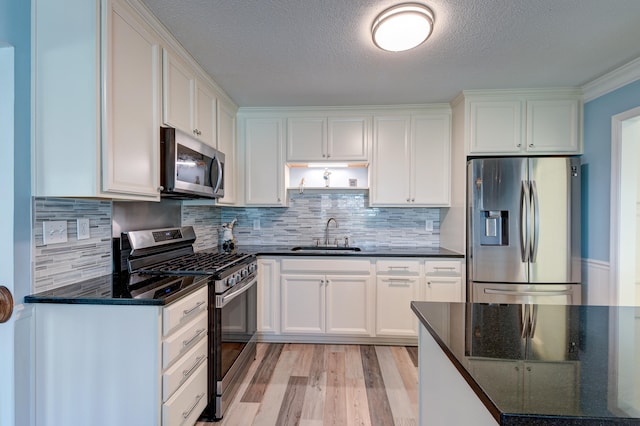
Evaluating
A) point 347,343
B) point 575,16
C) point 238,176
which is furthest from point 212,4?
point 347,343

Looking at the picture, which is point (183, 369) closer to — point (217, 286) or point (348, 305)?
point (217, 286)

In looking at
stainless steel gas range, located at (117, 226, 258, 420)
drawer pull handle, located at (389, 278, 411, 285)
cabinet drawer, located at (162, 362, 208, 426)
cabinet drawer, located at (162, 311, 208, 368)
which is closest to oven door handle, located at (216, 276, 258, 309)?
stainless steel gas range, located at (117, 226, 258, 420)

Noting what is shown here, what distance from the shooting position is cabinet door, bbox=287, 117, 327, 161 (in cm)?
313

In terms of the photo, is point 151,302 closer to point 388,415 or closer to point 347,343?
point 388,415

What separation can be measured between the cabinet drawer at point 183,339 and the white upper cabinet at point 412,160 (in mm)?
1977

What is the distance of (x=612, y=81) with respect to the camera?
7.79 ft

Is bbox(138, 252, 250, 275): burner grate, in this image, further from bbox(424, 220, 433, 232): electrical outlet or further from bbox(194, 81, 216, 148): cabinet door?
bbox(424, 220, 433, 232): electrical outlet

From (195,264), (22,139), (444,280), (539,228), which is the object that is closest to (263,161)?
(195,264)

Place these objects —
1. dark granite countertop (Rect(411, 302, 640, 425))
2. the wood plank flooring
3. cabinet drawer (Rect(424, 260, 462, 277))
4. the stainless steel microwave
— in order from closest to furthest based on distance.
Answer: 1. dark granite countertop (Rect(411, 302, 640, 425))
2. the stainless steel microwave
3. the wood plank flooring
4. cabinet drawer (Rect(424, 260, 462, 277))

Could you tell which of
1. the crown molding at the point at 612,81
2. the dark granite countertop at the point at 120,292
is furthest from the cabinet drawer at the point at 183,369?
the crown molding at the point at 612,81

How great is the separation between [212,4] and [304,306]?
2400 mm

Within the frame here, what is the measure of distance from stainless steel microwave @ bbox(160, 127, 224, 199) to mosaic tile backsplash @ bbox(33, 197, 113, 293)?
378 millimetres

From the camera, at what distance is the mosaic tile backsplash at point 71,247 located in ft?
4.61

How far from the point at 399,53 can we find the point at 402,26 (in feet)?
1.33
